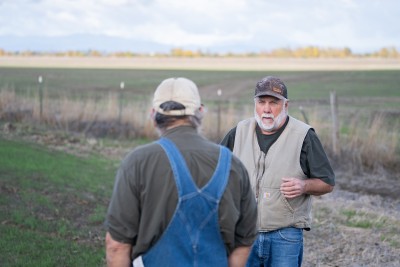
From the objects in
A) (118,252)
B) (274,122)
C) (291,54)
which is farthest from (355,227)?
(291,54)

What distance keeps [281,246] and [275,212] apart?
232mm

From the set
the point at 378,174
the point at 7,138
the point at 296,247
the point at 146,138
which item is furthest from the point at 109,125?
the point at 296,247

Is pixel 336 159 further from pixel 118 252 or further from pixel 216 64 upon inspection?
pixel 216 64

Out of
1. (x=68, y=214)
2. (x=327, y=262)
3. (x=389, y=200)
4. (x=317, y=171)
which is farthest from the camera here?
(x=389, y=200)

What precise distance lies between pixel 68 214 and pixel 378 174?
8.18 meters

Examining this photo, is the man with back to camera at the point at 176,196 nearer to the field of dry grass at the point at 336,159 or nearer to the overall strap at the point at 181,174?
the overall strap at the point at 181,174

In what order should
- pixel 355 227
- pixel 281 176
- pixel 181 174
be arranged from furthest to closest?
pixel 355 227 < pixel 281 176 < pixel 181 174

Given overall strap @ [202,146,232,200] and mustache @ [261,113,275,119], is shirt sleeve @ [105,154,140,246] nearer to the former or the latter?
overall strap @ [202,146,232,200]

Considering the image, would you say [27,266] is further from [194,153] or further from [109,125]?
[109,125]

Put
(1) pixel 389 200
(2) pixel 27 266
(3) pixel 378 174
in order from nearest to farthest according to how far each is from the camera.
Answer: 1. (2) pixel 27 266
2. (1) pixel 389 200
3. (3) pixel 378 174

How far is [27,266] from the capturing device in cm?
667

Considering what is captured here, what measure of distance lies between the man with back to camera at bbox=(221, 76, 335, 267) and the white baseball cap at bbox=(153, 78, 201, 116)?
4.25ft

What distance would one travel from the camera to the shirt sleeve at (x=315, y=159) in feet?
14.4

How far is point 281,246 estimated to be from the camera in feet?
14.4
